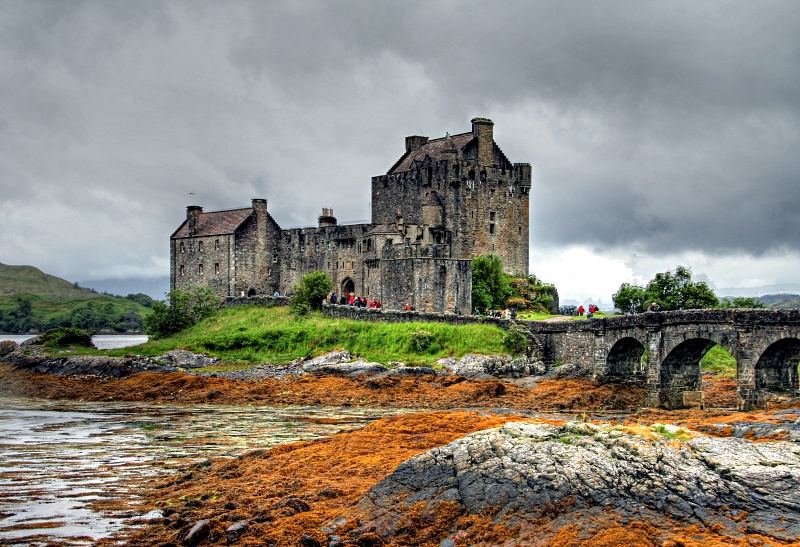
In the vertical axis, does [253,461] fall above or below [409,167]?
below

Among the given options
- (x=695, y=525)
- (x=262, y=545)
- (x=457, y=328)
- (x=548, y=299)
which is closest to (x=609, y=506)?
(x=695, y=525)

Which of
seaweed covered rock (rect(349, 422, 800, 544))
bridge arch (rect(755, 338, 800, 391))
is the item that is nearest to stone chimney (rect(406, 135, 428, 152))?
bridge arch (rect(755, 338, 800, 391))

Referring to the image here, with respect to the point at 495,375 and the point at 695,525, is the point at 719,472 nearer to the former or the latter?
the point at 695,525

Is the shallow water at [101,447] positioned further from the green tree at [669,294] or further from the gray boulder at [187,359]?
the green tree at [669,294]

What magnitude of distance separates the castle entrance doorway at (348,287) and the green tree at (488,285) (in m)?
11.8

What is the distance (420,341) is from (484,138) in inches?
1030

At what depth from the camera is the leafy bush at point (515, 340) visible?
46250 mm

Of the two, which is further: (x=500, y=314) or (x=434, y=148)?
(x=434, y=148)

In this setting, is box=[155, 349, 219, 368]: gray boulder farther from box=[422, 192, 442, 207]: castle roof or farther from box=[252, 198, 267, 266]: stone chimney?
box=[422, 192, 442, 207]: castle roof

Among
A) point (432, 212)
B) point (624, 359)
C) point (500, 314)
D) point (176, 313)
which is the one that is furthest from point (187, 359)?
point (624, 359)

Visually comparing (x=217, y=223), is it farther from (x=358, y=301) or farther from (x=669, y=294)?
(x=669, y=294)

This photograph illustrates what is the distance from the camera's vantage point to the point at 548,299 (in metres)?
64.8

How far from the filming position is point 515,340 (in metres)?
46.3

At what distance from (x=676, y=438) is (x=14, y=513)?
1400 cm
